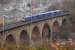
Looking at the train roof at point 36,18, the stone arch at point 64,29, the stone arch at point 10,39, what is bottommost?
the stone arch at point 10,39

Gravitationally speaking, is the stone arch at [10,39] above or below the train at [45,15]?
below

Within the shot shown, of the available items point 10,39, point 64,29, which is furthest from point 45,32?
point 10,39

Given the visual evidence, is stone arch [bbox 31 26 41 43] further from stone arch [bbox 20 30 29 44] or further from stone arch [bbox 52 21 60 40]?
stone arch [bbox 52 21 60 40]

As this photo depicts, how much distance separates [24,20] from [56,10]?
511mm

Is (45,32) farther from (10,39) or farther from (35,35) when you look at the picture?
(10,39)

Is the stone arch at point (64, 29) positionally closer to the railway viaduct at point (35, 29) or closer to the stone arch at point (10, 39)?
the railway viaduct at point (35, 29)

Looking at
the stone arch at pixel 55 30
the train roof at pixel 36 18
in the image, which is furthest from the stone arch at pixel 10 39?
the stone arch at pixel 55 30

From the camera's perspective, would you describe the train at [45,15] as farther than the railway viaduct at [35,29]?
Yes

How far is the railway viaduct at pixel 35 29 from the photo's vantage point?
2910mm

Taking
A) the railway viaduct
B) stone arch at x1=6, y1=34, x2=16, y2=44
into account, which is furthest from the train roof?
stone arch at x1=6, y1=34, x2=16, y2=44

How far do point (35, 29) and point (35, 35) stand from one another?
0.31ft

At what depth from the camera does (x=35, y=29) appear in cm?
302

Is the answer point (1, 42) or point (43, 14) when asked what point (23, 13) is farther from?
point (1, 42)

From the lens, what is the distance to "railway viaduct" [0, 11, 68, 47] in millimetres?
2910
